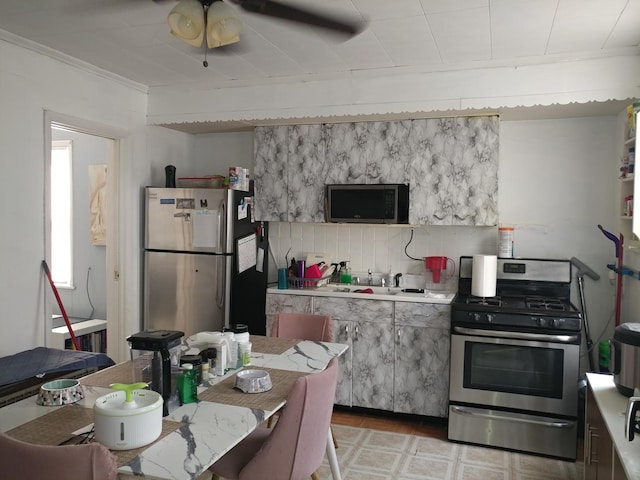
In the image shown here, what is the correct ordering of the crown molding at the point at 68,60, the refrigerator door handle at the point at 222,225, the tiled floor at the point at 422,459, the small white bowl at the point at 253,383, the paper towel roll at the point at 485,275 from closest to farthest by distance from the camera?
the small white bowl at the point at 253,383
the tiled floor at the point at 422,459
the crown molding at the point at 68,60
the paper towel roll at the point at 485,275
the refrigerator door handle at the point at 222,225

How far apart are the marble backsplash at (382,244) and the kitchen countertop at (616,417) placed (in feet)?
5.73

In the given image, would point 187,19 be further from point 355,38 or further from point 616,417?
point 616,417

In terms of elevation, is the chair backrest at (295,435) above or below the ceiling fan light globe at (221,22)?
below

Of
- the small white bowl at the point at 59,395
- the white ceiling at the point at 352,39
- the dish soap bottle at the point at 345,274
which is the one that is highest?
the white ceiling at the point at 352,39

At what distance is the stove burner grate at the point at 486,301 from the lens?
140 inches

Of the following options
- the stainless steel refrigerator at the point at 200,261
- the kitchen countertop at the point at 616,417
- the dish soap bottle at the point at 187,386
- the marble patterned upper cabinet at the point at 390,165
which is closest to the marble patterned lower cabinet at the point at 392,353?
the stainless steel refrigerator at the point at 200,261

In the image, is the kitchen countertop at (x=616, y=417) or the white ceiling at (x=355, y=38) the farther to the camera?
the white ceiling at (x=355, y=38)

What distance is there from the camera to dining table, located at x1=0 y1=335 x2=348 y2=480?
1.50 m

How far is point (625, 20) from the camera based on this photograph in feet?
8.91

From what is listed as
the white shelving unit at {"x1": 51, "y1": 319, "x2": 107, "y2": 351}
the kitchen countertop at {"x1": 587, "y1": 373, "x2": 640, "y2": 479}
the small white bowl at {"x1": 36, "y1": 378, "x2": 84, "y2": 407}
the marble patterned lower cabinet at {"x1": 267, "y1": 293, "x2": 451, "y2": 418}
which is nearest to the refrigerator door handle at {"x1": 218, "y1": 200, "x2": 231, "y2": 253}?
the marble patterned lower cabinet at {"x1": 267, "y1": 293, "x2": 451, "y2": 418}

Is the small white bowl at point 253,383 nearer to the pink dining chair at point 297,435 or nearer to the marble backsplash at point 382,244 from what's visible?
the pink dining chair at point 297,435

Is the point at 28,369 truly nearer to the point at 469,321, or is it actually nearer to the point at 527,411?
the point at 469,321

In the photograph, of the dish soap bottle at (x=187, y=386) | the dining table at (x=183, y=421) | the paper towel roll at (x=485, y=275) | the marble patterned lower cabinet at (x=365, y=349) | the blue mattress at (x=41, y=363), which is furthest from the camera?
the marble patterned lower cabinet at (x=365, y=349)

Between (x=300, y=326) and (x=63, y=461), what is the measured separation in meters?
2.01
